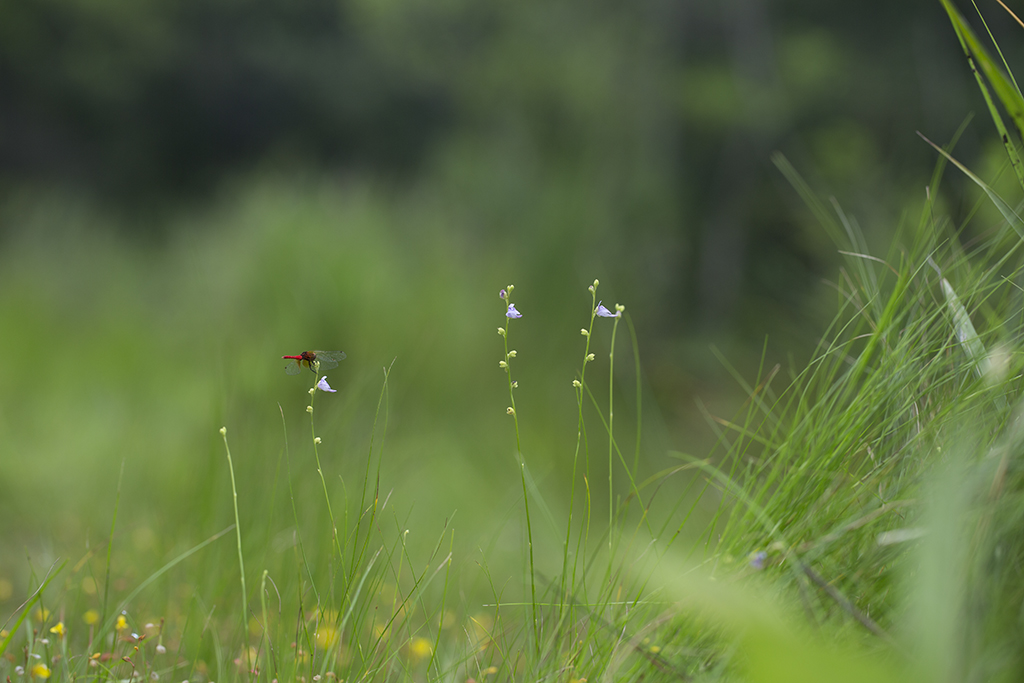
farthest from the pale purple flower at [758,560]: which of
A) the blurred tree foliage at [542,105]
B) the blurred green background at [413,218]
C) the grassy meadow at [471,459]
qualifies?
the blurred tree foliage at [542,105]

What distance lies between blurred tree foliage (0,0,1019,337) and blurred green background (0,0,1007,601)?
0.07 feet

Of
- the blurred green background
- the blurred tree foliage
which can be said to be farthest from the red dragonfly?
the blurred tree foliage

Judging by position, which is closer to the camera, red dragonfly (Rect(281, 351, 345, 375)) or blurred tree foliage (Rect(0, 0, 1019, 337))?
red dragonfly (Rect(281, 351, 345, 375))

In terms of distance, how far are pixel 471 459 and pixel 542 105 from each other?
2.12 metres

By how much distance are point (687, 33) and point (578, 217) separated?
241 centimetres

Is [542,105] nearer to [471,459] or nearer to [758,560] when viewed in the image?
[471,459]

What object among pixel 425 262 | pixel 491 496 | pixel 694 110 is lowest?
pixel 491 496

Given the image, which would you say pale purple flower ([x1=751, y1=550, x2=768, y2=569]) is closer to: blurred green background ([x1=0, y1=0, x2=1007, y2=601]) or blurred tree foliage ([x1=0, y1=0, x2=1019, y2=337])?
blurred green background ([x1=0, y1=0, x2=1007, y2=601])

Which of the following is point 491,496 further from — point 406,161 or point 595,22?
point 406,161

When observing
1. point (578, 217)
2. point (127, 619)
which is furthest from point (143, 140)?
point (127, 619)

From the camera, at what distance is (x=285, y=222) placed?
3.14 metres

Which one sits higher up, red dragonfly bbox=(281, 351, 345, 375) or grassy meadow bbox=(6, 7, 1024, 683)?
red dragonfly bbox=(281, 351, 345, 375)

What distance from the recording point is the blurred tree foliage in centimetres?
400

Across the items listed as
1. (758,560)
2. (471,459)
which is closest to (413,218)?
(471,459)
